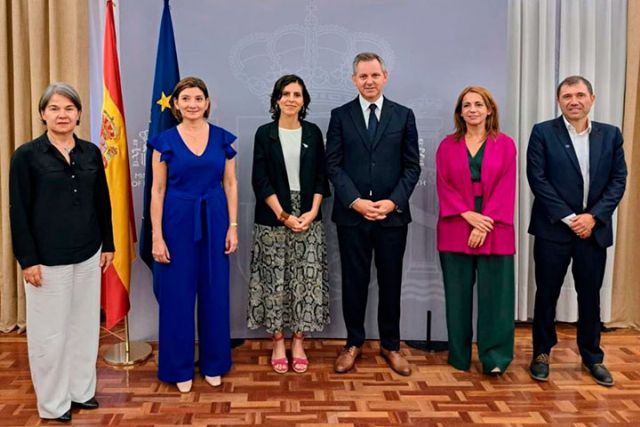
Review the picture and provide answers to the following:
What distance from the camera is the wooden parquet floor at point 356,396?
2918 mm

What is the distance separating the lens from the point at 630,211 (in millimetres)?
4254

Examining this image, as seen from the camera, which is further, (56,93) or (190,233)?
(190,233)

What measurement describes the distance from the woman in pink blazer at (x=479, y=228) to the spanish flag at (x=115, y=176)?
5.98ft

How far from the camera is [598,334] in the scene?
3461 millimetres

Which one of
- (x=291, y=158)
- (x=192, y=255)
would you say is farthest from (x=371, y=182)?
(x=192, y=255)

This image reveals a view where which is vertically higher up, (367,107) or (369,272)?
(367,107)

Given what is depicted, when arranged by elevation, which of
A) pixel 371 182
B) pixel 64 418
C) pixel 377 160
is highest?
pixel 377 160

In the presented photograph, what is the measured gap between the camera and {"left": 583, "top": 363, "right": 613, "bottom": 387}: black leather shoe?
334 cm

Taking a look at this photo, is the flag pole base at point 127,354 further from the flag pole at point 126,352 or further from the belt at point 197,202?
the belt at point 197,202

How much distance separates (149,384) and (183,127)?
1.39 meters

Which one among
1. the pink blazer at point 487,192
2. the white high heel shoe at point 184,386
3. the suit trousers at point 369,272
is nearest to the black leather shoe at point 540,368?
the pink blazer at point 487,192

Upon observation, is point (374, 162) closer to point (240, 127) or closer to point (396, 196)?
point (396, 196)

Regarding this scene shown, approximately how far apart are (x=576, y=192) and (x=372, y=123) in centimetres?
115

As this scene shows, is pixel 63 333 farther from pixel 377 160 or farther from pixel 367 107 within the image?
pixel 367 107
